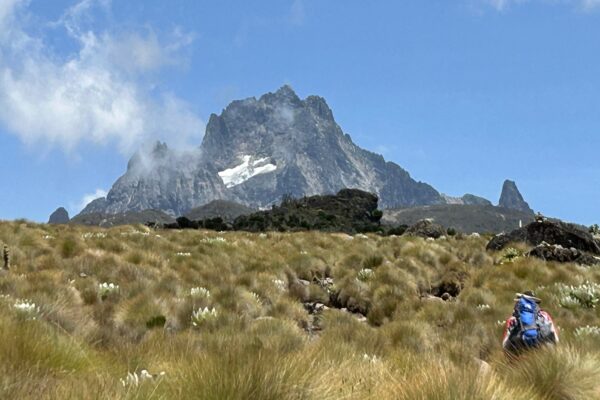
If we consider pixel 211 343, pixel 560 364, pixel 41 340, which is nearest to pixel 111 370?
pixel 41 340

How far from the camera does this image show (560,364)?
5984 millimetres

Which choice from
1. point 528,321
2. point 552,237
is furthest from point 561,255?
point 528,321

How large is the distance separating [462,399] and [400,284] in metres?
12.3

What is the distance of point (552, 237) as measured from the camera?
23719 mm

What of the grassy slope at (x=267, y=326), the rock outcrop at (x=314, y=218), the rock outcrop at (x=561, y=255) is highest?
the rock outcrop at (x=314, y=218)

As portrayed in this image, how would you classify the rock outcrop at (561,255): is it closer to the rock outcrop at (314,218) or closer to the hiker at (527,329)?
the hiker at (527,329)

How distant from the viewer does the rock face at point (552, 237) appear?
2311 cm

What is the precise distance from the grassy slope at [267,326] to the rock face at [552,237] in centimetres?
211

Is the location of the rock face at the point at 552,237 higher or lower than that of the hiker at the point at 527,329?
higher

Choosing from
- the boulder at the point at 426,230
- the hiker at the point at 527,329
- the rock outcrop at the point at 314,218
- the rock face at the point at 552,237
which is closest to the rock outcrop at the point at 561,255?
the rock face at the point at 552,237

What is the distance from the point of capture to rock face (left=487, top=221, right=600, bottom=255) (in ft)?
75.8

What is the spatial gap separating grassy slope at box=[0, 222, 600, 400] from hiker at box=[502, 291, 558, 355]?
0.27 m

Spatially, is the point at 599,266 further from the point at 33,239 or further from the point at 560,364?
the point at 33,239

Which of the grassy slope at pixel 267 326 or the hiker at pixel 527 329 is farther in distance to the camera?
the hiker at pixel 527 329
